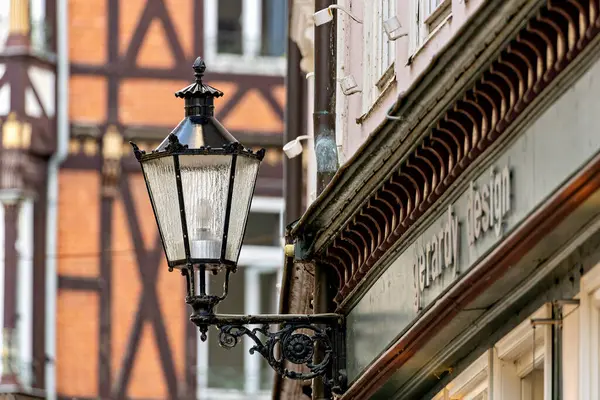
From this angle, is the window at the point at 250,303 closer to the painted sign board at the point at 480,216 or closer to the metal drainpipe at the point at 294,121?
the metal drainpipe at the point at 294,121

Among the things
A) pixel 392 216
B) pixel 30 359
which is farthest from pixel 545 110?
pixel 30 359

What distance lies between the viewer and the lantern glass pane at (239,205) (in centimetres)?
1057

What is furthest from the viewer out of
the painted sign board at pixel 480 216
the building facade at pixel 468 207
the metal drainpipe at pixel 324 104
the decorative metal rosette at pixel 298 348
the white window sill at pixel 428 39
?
the metal drainpipe at pixel 324 104

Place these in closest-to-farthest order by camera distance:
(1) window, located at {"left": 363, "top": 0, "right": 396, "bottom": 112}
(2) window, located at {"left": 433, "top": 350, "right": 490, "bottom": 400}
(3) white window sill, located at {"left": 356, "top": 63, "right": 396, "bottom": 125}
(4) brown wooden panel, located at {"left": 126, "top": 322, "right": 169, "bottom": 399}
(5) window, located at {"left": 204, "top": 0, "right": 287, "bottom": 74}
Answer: (2) window, located at {"left": 433, "top": 350, "right": 490, "bottom": 400} < (3) white window sill, located at {"left": 356, "top": 63, "right": 396, "bottom": 125} < (1) window, located at {"left": 363, "top": 0, "right": 396, "bottom": 112} < (4) brown wooden panel, located at {"left": 126, "top": 322, "right": 169, "bottom": 399} < (5) window, located at {"left": 204, "top": 0, "right": 287, "bottom": 74}

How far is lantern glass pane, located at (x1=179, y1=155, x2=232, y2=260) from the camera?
10523 millimetres

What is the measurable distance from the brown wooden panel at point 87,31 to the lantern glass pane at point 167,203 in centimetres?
1639

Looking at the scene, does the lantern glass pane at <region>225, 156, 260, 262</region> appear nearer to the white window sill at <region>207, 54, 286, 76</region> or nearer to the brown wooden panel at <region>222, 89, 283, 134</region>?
the brown wooden panel at <region>222, 89, 283, 134</region>

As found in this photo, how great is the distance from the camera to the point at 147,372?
26.4 meters

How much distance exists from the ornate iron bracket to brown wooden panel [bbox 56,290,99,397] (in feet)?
45.5

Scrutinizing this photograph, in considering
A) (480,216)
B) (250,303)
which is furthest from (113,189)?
(480,216)

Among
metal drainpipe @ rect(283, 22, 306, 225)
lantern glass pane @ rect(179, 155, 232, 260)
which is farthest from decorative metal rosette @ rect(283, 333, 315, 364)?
metal drainpipe @ rect(283, 22, 306, 225)

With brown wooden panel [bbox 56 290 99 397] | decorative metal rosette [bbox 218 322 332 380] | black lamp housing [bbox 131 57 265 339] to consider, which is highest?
brown wooden panel [bbox 56 290 99 397]

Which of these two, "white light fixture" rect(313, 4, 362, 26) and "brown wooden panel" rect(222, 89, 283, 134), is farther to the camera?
"brown wooden panel" rect(222, 89, 283, 134)

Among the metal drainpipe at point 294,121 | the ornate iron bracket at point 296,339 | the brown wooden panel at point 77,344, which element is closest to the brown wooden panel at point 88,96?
the brown wooden panel at point 77,344
